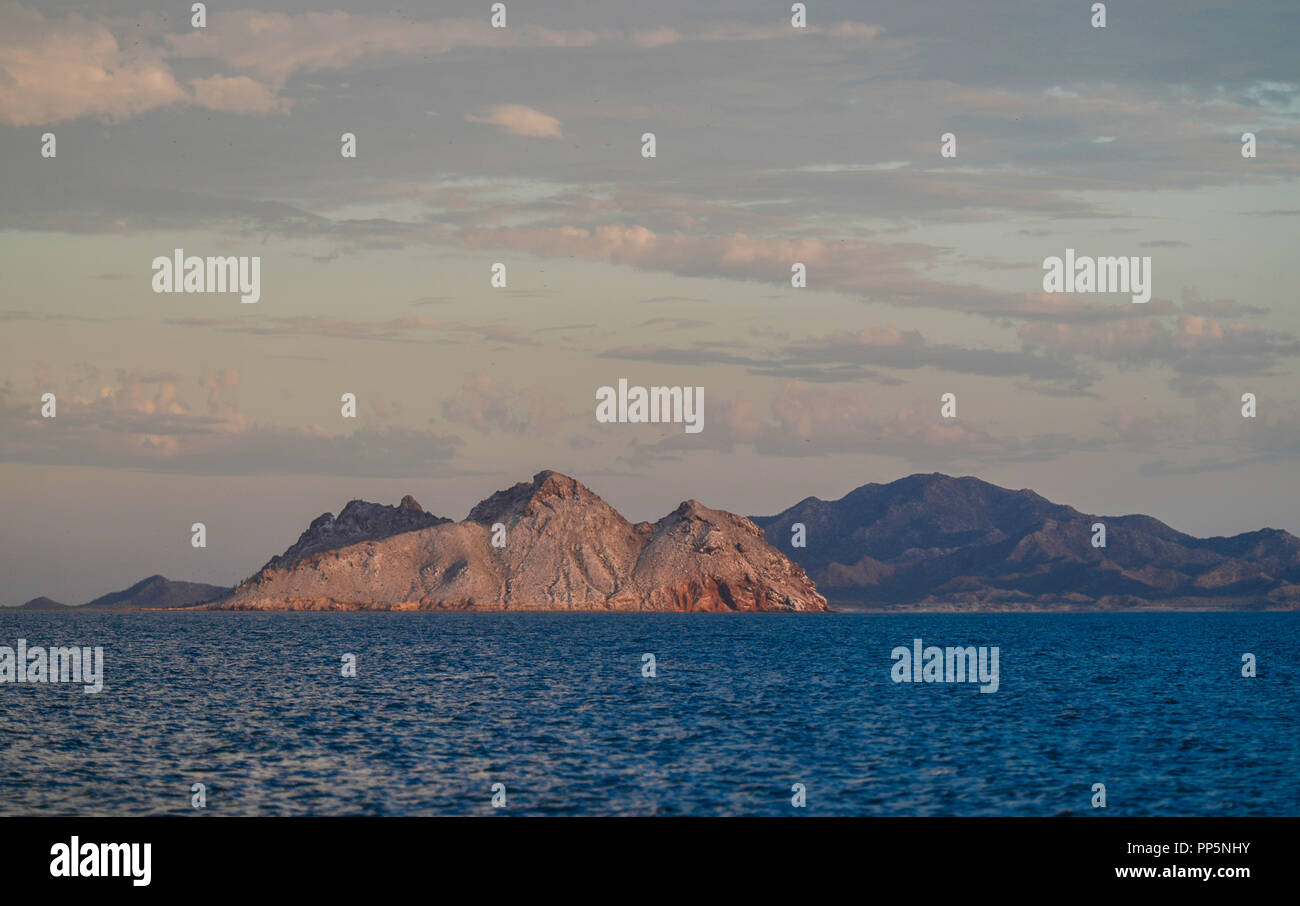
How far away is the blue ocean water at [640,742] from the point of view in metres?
42.4

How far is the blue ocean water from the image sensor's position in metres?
42.4

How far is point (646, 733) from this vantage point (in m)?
58.7

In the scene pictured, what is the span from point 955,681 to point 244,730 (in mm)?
53340

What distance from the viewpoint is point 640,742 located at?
55531 mm

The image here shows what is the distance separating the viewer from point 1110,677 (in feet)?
333
